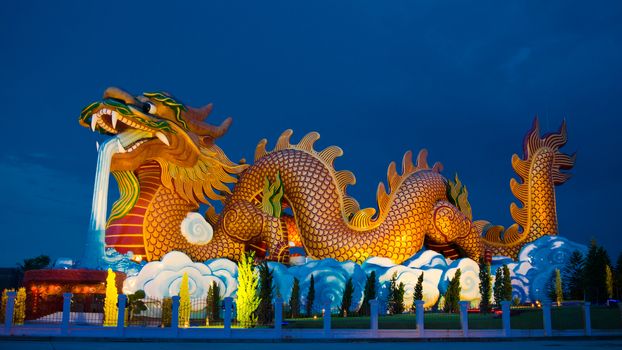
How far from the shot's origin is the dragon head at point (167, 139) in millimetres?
18406

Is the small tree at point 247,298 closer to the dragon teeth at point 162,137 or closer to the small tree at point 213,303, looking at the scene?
the small tree at point 213,303

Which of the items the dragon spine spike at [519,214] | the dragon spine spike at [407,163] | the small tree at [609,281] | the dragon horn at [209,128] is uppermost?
the dragon horn at [209,128]

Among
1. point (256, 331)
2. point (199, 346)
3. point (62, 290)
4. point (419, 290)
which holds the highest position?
point (419, 290)

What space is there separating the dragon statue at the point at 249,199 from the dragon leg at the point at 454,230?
4 cm

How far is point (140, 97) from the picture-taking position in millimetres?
19297

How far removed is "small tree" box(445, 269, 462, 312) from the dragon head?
26.1ft

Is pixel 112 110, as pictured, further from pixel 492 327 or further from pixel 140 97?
pixel 492 327

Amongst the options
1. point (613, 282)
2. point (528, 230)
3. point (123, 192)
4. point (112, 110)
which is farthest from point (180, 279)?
point (613, 282)

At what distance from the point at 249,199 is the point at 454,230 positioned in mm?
7077

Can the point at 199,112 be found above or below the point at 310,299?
above

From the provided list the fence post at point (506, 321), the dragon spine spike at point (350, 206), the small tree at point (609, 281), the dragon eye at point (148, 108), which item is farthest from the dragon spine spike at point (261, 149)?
the small tree at point (609, 281)

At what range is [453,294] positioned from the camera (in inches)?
749

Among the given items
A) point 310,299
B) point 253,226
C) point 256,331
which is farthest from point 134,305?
point 310,299

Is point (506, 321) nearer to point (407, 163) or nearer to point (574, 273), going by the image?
point (407, 163)
